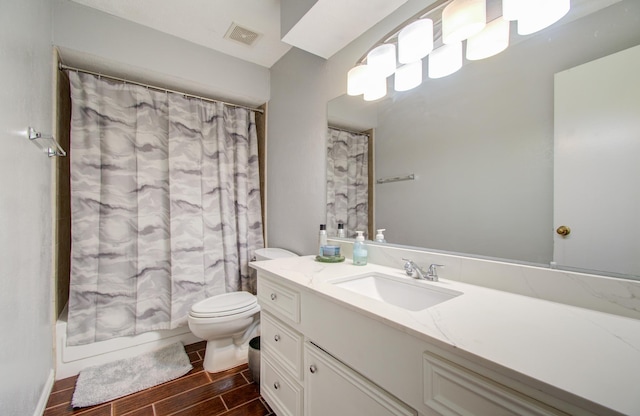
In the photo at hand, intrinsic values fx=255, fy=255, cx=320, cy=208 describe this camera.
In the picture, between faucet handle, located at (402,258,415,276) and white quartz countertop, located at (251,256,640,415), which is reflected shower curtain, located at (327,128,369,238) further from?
white quartz countertop, located at (251,256,640,415)

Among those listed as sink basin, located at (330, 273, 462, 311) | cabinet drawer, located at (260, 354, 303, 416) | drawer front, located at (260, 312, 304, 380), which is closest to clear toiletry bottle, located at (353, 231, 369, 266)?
sink basin, located at (330, 273, 462, 311)

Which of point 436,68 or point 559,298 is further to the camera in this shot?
point 436,68

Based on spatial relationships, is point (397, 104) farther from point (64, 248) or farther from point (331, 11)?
point (64, 248)

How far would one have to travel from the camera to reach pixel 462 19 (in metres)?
0.99

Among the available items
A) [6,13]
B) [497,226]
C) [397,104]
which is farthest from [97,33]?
[497,226]

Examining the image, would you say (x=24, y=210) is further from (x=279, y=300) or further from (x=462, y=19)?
(x=462, y=19)

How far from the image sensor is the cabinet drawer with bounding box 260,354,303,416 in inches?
44.2

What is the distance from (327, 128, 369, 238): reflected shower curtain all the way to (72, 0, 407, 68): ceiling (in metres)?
0.56

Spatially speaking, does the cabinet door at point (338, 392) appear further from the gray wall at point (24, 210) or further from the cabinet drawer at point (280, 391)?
the gray wall at point (24, 210)

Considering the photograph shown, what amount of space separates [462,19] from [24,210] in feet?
6.69

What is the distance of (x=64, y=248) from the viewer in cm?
187

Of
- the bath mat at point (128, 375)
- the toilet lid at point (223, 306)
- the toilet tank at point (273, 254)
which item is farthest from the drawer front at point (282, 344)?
the bath mat at point (128, 375)

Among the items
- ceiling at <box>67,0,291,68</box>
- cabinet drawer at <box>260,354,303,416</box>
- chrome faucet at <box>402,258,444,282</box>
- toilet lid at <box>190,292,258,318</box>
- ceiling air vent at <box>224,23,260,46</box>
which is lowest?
cabinet drawer at <box>260,354,303,416</box>

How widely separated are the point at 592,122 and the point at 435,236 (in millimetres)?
636
